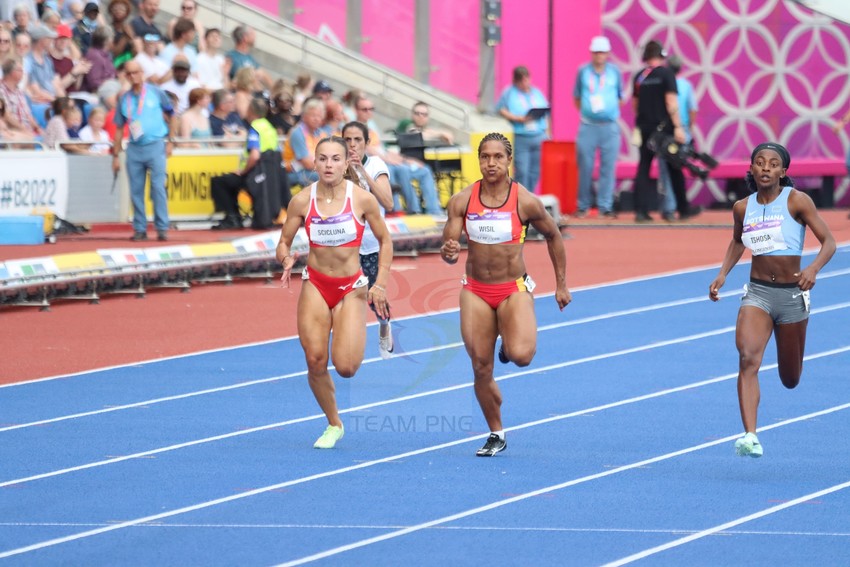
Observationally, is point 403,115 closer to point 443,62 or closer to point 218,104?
point 443,62

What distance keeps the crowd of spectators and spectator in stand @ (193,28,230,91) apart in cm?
1

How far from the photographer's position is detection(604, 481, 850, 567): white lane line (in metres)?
6.93

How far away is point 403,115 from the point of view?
27266 mm

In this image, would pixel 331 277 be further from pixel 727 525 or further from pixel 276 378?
pixel 727 525

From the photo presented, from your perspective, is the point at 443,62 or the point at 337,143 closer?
the point at 337,143

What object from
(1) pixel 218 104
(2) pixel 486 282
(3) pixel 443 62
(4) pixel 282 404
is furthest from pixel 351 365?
(3) pixel 443 62

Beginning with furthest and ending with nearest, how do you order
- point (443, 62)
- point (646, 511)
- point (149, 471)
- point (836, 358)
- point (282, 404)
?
point (443, 62) → point (836, 358) → point (282, 404) → point (149, 471) → point (646, 511)

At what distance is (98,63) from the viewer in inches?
866

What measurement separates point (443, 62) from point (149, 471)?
20926 millimetres

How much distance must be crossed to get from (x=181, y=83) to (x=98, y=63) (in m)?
1.16

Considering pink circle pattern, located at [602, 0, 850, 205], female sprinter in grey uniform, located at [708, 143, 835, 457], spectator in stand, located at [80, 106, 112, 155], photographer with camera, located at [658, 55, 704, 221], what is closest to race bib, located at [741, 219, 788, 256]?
female sprinter in grey uniform, located at [708, 143, 835, 457]

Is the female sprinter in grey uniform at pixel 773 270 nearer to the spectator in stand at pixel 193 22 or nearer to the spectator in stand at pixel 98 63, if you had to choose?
the spectator in stand at pixel 98 63

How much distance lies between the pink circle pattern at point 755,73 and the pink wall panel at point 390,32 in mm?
4243

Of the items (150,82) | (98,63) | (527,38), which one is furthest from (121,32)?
(527,38)
